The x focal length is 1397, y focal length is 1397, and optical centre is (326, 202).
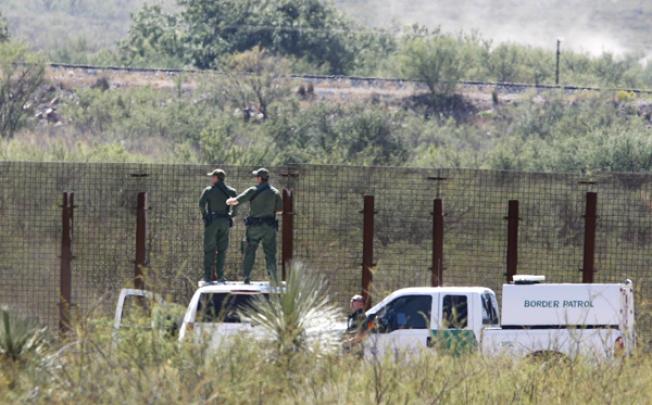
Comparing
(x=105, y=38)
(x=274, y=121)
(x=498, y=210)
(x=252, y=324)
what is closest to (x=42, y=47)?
(x=105, y=38)

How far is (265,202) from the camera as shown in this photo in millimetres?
17188

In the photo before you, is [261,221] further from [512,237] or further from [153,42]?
[153,42]

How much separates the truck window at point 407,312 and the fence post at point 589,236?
6.54 feet

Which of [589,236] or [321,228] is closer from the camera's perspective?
[589,236]

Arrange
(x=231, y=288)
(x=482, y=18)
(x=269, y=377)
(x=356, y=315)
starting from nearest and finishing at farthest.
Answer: (x=269, y=377), (x=356, y=315), (x=231, y=288), (x=482, y=18)

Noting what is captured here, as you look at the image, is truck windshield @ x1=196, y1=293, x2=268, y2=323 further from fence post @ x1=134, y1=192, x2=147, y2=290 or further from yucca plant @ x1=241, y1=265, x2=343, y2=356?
yucca plant @ x1=241, y1=265, x2=343, y2=356

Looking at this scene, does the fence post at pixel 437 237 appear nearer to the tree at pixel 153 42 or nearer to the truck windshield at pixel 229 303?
the truck windshield at pixel 229 303

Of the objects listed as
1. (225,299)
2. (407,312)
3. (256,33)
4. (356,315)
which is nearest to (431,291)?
(407,312)

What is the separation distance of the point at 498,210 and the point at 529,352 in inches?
207

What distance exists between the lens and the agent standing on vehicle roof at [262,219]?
673 inches

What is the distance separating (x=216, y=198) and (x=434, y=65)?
152 ft

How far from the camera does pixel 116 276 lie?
711 inches

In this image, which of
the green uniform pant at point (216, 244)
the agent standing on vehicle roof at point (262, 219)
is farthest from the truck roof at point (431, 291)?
the green uniform pant at point (216, 244)

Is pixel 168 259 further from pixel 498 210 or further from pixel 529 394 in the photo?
pixel 529 394
